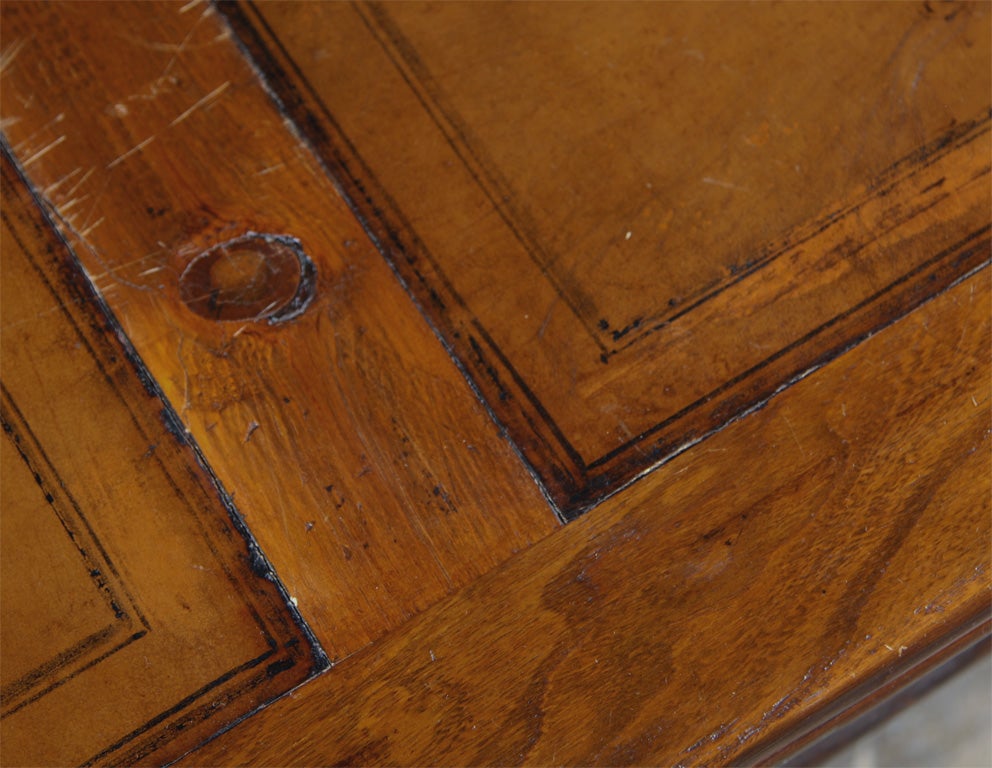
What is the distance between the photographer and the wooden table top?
0.56m

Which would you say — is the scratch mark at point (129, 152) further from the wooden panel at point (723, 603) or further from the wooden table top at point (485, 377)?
the wooden panel at point (723, 603)

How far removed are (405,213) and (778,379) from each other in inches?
11.9

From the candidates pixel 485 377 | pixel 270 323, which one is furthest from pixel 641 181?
pixel 270 323

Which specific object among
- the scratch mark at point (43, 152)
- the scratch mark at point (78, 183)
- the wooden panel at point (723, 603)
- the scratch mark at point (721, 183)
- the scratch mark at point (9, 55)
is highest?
the scratch mark at point (9, 55)

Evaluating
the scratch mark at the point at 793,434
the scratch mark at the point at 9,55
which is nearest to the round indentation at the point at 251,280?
the scratch mark at the point at 9,55

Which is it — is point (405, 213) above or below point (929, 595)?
above

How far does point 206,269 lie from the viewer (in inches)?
23.4

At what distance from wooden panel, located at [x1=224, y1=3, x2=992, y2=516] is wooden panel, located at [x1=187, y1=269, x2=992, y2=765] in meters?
0.04

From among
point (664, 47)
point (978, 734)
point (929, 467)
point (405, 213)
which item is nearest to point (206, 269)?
point (405, 213)

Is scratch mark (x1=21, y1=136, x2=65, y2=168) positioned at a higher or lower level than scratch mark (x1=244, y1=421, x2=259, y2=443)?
higher

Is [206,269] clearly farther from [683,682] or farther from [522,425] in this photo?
[683,682]

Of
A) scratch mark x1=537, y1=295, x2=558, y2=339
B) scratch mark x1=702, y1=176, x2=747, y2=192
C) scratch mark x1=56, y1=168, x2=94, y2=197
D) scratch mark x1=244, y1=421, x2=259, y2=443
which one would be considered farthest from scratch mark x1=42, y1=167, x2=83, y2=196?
scratch mark x1=702, y1=176, x2=747, y2=192

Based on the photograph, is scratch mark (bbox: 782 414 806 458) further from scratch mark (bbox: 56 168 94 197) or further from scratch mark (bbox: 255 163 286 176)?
scratch mark (bbox: 56 168 94 197)

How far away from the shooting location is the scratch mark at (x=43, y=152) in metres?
0.61
